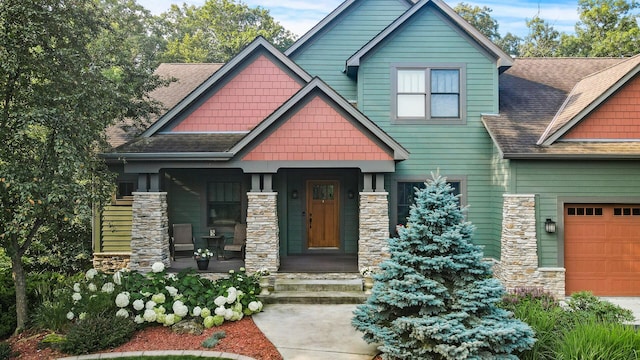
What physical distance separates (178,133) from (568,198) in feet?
32.7

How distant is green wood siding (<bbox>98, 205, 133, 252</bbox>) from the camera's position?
11703mm

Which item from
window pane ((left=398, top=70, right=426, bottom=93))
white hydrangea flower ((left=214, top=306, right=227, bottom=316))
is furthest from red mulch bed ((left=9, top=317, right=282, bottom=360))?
window pane ((left=398, top=70, right=426, bottom=93))

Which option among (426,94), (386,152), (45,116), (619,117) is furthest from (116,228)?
(619,117)

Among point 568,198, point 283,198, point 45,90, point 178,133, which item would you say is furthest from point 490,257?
point 45,90

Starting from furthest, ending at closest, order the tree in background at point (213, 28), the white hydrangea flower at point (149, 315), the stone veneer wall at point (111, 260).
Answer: the tree in background at point (213, 28) → the stone veneer wall at point (111, 260) → the white hydrangea flower at point (149, 315)

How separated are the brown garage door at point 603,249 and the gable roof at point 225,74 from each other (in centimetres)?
780

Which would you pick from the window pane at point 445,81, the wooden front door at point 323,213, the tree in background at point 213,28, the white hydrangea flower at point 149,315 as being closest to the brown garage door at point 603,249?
the window pane at point 445,81

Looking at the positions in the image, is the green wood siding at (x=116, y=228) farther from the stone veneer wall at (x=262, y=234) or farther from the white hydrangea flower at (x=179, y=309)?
the white hydrangea flower at (x=179, y=309)

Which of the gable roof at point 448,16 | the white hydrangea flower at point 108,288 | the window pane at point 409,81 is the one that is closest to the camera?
the white hydrangea flower at point 108,288

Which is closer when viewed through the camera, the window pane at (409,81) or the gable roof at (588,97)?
the gable roof at (588,97)

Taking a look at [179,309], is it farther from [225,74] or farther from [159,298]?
[225,74]

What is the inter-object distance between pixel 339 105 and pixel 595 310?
658cm

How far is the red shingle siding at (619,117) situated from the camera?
→ 10844 millimetres

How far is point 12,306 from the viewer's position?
327 inches
